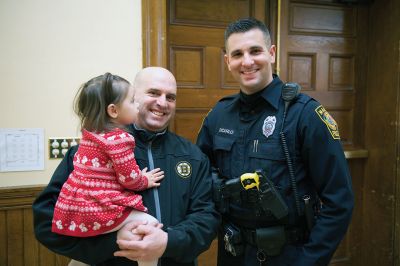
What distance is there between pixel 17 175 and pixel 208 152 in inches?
44.0

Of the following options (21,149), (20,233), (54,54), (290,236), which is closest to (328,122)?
(290,236)

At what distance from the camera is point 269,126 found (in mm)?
1259

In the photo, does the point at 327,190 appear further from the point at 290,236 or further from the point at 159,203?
the point at 159,203

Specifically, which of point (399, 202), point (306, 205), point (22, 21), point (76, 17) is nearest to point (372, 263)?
point (399, 202)

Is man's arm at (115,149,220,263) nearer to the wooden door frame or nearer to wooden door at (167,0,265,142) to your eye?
the wooden door frame

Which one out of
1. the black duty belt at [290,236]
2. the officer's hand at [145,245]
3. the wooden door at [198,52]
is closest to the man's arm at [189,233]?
the officer's hand at [145,245]

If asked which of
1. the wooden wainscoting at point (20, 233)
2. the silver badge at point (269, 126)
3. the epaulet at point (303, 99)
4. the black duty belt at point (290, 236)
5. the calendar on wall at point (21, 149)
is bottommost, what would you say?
the wooden wainscoting at point (20, 233)

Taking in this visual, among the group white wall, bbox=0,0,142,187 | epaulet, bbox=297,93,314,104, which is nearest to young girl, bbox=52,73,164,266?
epaulet, bbox=297,93,314,104

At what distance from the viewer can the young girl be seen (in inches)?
39.6

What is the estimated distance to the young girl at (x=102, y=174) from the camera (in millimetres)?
1005

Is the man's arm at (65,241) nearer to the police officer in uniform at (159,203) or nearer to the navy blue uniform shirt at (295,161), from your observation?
the police officer in uniform at (159,203)

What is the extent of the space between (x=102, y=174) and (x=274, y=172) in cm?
62

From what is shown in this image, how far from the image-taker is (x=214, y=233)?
1.17m

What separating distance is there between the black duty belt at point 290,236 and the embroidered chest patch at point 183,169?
0.33m
